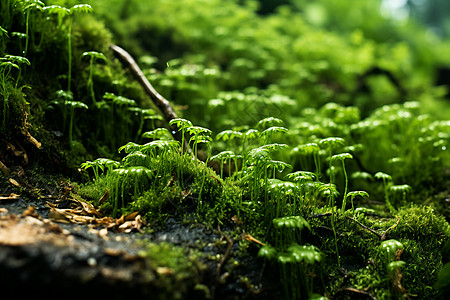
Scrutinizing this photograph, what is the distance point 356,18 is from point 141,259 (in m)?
13.5

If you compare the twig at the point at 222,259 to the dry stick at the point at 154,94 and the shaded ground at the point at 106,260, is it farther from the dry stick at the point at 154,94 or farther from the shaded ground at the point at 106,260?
the dry stick at the point at 154,94

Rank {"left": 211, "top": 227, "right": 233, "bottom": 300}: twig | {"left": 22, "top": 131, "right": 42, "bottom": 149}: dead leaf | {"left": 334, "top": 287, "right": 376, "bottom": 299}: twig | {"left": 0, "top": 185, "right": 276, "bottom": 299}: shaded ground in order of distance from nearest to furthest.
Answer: {"left": 0, "top": 185, "right": 276, "bottom": 299}: shaded ground → {"left": 211, "top": 227, "right": 233, "bottom": 300}: twig → {"left": 334, "top": 287, "right": 376, "bottom": 299}: twig → {"left": 22, "top": 131, "right": 42, "bottom": 149}: dead leaf

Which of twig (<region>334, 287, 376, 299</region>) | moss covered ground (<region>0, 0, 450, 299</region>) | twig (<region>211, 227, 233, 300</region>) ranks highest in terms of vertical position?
moss covered ground (<region>0, 0, 450, 299</region>)

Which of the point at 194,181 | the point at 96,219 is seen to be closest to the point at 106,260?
the point at 96,219

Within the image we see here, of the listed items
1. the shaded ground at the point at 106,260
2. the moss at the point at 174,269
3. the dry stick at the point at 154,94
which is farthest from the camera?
the dry stick at the point at 154,94

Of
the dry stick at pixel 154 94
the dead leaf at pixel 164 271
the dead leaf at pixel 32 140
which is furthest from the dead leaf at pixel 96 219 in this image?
the dry stick at pixel 154 94

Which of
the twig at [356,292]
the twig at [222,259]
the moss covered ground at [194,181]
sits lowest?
the twig at [356,292]

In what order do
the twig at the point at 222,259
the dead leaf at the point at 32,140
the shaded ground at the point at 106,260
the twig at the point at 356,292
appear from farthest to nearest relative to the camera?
1. the dead leaf at the point at 32,140
2. the twig at the point at 356,292
3. the twig at the point at 222,259
4. the shaded ground at the point at 106,260

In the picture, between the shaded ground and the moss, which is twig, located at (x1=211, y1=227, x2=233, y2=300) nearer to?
the shaded ground

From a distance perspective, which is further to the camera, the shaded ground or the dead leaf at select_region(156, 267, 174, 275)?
the dead leaf at select_region(156, 267, 174, 275)

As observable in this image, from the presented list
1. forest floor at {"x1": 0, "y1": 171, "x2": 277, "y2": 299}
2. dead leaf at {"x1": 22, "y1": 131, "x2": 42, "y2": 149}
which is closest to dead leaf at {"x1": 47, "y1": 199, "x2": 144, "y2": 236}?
forest floor at {"x1": 0, "y1": 171, "x2": 277, "y2": 299}

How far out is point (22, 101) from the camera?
341cm

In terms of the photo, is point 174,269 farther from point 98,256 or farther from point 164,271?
point 98,256

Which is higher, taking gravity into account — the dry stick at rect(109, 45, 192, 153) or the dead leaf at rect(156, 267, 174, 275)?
the dry stick at rect(109, 45, 192, 153)
